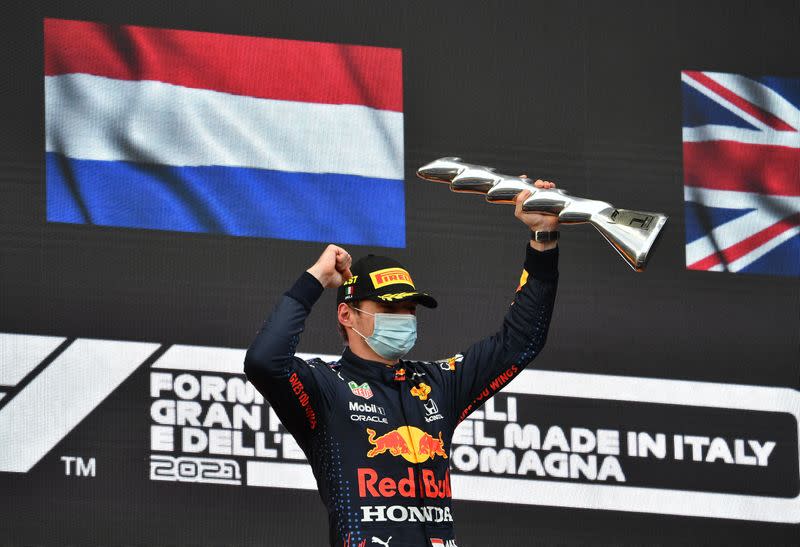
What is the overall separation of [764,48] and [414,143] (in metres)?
1.21

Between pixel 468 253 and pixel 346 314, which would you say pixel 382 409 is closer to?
pixel 346 314

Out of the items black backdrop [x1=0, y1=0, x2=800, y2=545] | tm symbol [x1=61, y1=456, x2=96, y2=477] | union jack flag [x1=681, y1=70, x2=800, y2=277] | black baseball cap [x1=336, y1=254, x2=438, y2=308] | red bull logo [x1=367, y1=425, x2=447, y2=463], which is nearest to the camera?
red bull logo [x1=367, y1=425, x2=447, y2=463]

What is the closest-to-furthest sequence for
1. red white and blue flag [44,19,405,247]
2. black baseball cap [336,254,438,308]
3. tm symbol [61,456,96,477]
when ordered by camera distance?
1. black baseball cap [336,254,438,308]
2. tm symbol [61,456,96,477]
3. red white and blue flag [44,19,405,247]

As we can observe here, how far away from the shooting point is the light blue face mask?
3.03m

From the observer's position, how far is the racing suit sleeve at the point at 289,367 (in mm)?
2818

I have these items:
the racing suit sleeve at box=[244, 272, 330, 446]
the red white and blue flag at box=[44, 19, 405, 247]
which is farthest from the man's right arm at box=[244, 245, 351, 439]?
the red white and blue flag at box=[44, 19, 405, 247]

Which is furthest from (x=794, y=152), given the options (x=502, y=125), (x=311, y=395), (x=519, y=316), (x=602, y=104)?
(x=311, y=395)

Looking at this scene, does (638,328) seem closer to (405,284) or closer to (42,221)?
(405,284)

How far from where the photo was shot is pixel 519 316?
10.2 feet

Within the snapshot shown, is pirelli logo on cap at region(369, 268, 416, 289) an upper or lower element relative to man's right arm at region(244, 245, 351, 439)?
upper

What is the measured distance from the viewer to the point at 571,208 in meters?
2.99

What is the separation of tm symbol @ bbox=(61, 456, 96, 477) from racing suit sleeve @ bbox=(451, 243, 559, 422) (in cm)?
104

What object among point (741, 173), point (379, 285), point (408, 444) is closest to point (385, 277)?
point (379, 285)

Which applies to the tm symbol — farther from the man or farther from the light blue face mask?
the light blue face mask
